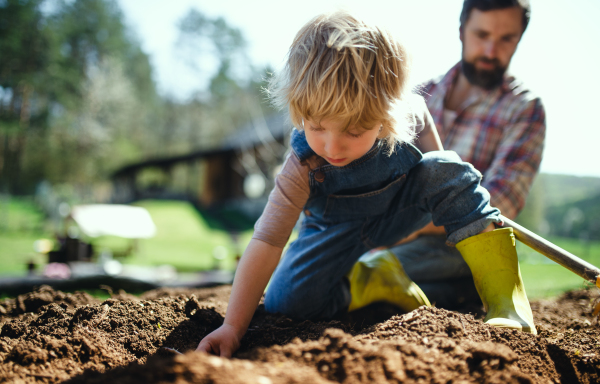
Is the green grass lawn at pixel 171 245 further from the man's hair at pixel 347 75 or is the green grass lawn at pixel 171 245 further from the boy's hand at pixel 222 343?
the boy's hand at pixel 222 343

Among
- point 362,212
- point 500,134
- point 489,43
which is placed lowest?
point 362,212

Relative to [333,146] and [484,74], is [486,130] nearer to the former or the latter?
[484,74]

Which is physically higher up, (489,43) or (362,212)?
(489,43)

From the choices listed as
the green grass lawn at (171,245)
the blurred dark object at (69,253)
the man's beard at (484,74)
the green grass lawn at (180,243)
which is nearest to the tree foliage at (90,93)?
the green grass lawn at (171,245)

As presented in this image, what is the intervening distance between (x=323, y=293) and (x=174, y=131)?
28469 millimetres

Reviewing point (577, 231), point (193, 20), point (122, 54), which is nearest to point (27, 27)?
point (122, 54)

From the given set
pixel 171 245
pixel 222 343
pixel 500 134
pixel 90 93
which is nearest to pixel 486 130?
pixel 500 134

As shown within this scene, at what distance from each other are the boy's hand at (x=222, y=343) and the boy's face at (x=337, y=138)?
608 mm

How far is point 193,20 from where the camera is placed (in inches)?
863

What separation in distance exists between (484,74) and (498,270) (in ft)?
4.44

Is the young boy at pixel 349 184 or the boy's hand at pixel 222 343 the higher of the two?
the young boy at pixel 349 184

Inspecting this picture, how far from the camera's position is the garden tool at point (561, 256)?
3.83 feet

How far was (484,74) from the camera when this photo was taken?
2.21m

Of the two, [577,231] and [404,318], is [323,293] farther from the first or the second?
→ [577,231]
